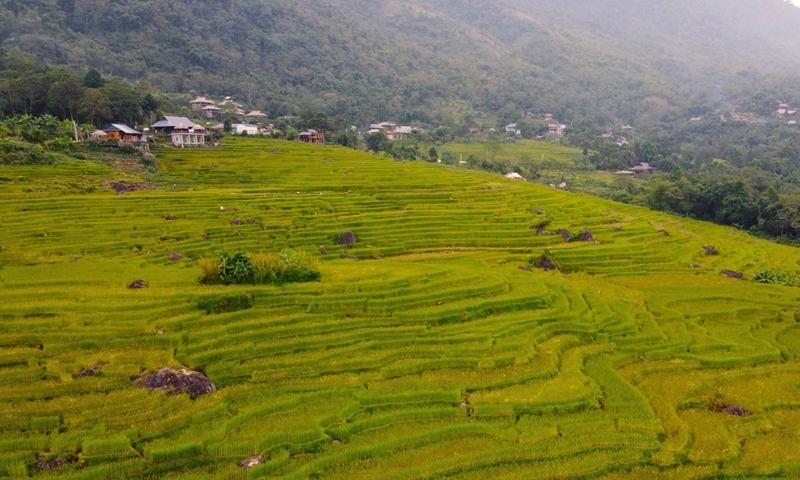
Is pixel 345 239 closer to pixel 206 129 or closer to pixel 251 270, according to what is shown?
pixel 251 270

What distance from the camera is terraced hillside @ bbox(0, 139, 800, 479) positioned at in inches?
494

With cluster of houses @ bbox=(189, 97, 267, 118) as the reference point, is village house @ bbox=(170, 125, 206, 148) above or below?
below

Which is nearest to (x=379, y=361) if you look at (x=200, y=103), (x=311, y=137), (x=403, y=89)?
(x=311, y=137)

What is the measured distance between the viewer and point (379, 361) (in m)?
16.9

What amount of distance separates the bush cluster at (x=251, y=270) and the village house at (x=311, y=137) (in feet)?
Result: 165

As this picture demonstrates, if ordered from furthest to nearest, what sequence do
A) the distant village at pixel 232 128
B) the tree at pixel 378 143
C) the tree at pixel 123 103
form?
the tree at pixel 378 143 < the tree at pixel 123 103 < the distant village at pixel 232 128

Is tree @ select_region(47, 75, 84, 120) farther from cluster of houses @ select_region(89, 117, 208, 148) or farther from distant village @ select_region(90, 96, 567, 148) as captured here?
distant village @ select_region(90, 96, 567, 148)

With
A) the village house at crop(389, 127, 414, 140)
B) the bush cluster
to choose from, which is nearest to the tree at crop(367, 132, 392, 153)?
the village house at crop(389, 127, 414, 140)

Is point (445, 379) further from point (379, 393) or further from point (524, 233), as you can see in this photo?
point (524, 233)

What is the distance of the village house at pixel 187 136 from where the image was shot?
5416 centimetres

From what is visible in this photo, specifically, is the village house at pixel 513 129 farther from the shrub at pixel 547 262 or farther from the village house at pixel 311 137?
the shrub at pixel 547 262

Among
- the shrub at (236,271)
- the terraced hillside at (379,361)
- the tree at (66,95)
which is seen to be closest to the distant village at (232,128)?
the tree at (66,95)

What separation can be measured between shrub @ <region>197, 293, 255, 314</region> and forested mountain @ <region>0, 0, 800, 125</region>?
84.8 metres

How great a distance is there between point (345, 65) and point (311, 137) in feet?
247
